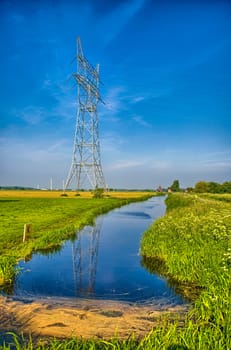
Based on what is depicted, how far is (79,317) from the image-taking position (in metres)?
8.52

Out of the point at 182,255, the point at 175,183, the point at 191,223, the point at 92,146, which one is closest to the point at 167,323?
the point at 182,255

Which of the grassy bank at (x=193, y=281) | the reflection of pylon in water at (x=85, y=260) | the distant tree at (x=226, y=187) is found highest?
the distant tree at (x=226, y=187)

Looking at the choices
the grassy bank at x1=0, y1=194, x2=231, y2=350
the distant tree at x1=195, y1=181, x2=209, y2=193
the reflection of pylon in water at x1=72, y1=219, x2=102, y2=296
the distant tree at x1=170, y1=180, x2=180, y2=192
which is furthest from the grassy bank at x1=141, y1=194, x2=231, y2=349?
the distant tree at x1=170, y1=180, x2=180, y2=192

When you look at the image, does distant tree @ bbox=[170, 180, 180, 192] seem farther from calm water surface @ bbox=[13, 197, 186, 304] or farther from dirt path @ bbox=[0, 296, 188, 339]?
dirt path @ bbox=[0, 296, 188, 339]

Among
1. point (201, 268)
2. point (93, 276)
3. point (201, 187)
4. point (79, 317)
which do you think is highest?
point (201, 187)

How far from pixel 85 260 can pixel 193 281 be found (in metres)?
6.32

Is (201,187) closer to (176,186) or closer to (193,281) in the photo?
(176,186)

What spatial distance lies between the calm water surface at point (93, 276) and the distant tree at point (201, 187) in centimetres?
11441

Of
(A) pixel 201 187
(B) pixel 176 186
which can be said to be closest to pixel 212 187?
(A) pixel 201 187

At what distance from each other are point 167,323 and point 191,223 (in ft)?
33.1

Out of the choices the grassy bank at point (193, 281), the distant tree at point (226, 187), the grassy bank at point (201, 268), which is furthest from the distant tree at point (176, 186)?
the grassy bank at point (201, 268)

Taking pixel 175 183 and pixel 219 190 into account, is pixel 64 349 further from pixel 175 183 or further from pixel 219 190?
pixel 175 183

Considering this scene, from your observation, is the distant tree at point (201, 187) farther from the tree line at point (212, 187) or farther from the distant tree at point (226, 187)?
the distant tree at point (226, 187)

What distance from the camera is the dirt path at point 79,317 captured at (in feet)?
25.0
